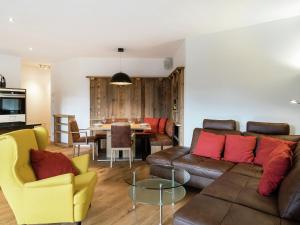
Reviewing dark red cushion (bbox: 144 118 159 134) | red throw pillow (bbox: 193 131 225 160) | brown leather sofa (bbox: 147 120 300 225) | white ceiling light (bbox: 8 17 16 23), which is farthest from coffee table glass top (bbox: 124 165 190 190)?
white ceiling light (bbox: 8 17 16 23)

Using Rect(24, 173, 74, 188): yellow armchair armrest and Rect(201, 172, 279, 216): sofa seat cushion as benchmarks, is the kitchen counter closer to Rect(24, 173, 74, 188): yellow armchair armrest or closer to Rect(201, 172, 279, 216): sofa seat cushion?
Rect(24, 173, 74, 188): yellow armchair armrest

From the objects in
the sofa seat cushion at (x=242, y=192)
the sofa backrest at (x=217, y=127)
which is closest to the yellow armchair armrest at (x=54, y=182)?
the sofa seat cushion at (x=242, y=192)

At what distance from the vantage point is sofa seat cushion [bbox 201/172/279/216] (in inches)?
72.2

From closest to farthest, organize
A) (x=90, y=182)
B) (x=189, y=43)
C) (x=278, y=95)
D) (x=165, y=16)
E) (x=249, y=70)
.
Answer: (x=90, y=182), (x=165, y=16), (x=278, y=95), (x=249, y=70), (x=189, y=43)

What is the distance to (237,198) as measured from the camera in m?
1.97

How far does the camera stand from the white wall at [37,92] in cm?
740

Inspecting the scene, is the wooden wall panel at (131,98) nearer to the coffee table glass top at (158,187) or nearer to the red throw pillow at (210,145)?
the red throw pillow at (210,145)

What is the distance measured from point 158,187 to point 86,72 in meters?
4.62

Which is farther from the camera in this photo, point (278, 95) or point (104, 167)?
point (104, 167)

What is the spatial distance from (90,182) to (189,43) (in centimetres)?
310

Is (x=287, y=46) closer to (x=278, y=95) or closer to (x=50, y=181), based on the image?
(x=278, y=95)

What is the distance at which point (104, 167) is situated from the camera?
4473 millimetres

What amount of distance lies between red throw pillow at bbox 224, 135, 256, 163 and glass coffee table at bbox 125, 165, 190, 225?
0.75 metres

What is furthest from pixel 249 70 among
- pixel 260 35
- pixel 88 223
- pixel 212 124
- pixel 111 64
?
pixel 111 64
